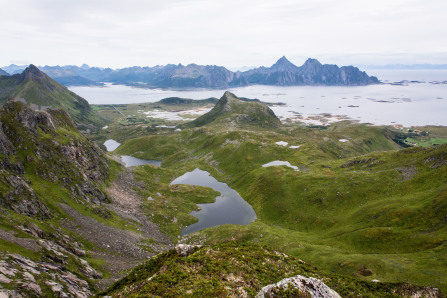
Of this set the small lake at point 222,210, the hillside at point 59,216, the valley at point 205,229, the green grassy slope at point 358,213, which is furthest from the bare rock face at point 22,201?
the small lake at point 222,210

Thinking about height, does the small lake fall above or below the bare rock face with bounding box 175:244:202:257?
below

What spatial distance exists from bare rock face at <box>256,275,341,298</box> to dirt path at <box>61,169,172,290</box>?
36900mm

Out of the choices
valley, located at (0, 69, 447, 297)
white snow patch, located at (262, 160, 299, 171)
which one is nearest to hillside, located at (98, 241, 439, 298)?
valley, located at (0, 69, 447, 297)

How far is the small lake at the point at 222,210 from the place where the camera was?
108 metres

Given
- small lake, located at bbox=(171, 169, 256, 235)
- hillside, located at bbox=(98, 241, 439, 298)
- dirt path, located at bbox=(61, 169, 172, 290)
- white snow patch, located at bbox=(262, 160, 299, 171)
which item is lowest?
small lake, located at bbox=(171, 169, 256, 235)

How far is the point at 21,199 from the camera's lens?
219 ft

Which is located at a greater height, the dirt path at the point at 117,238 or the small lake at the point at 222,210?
the dirt path at the point at 117,238

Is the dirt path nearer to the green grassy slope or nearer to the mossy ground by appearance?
the mossy ground

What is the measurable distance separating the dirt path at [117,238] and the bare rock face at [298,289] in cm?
3690

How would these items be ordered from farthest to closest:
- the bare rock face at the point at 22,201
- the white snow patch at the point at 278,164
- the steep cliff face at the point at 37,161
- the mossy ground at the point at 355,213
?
the white snow patch at the point at 278,164, the steep cliff face at the point at 37,161, the bare rock face at the point at 22,201, the mossy ground at the point at 355,213

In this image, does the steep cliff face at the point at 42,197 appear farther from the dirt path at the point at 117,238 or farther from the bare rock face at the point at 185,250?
the bare rock face at the point at 185,250

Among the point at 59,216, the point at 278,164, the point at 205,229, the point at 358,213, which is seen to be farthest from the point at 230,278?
the point at 278,164

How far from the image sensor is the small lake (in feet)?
354

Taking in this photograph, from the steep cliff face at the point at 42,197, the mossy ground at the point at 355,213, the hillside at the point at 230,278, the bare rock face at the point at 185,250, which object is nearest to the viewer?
the hillside at the point at 230,278
